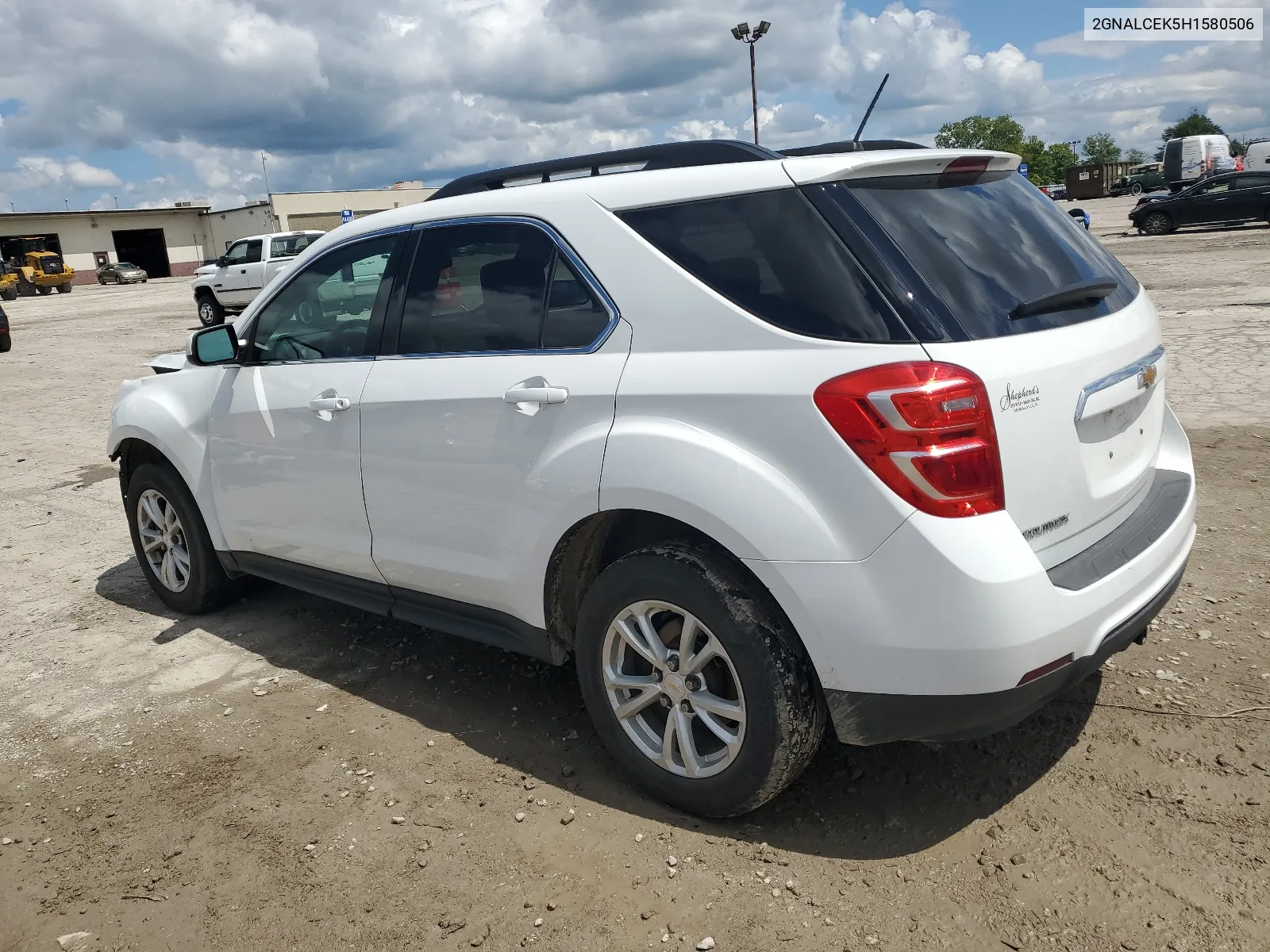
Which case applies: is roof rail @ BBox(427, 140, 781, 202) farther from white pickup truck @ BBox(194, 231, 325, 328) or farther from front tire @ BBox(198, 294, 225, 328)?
front tire @ BBox(198, 294, 225, 328)

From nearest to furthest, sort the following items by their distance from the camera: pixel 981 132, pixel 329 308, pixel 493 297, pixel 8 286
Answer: pixel 493 297
pixel 329 308
pixel 8 286
pixel 981 132

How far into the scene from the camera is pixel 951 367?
2.45 metres

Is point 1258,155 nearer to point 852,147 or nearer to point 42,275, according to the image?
point 852,147

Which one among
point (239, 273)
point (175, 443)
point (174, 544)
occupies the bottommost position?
point (174, 544)

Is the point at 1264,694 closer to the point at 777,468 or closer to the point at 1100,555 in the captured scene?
the point at 1100,555

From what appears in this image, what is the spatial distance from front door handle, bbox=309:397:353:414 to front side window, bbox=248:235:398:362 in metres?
0.19

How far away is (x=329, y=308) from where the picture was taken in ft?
13.4

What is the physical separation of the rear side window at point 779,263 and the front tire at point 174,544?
2.99m

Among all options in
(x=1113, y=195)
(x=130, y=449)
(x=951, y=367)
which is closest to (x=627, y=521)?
(x=951, y=367)

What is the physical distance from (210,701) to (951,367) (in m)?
3.27

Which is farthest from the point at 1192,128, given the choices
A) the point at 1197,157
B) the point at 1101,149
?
the point at 1197,157

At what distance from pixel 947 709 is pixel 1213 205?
29.9 m

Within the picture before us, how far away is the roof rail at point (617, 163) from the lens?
2.98 meters

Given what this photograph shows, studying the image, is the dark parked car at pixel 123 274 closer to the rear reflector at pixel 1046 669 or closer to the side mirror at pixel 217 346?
the side mirror at pixel 217 346
